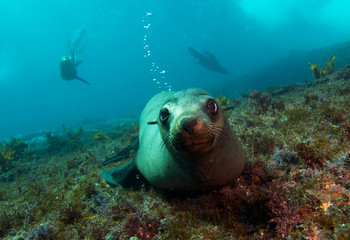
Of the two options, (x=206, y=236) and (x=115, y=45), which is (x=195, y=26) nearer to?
(x=115, y=45)

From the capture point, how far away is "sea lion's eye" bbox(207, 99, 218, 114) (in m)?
1.95

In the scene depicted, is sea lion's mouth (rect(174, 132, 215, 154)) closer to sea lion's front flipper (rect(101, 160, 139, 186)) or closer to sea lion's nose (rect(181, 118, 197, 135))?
sea lion's nose (rect(181, 118, 197, 135))

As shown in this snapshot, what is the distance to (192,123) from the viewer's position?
64.1 inches

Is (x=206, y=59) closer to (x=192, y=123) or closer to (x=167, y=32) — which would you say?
(x=192, y=123)

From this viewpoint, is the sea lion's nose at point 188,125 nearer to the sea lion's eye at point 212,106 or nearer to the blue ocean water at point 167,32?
the sea lion's eye at point 212,106

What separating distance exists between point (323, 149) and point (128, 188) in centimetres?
285

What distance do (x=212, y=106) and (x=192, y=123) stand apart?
0.45 metres

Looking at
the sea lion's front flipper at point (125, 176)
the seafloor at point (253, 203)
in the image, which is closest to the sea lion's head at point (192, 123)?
the seafloor at point (253, 203)

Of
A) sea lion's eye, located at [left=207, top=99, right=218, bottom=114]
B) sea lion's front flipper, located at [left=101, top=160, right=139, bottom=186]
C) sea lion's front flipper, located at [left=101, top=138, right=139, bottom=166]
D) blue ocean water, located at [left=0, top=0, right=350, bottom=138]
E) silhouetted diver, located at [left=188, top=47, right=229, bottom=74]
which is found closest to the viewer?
sea lion's eye, located at [left=207, top=99, right=218, bottom=114]

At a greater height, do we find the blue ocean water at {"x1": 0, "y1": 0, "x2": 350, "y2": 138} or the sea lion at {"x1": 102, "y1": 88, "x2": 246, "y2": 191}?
the blue ocean water at {"x1": 0, "y1": 0, "x2": 350, "y2": 138}

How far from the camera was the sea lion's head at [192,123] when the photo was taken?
1655 mm

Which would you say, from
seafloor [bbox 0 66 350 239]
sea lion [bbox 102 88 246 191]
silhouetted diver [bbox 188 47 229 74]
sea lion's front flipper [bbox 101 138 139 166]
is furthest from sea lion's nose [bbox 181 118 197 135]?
silhouetted diver [bbox 188 47 229 74]

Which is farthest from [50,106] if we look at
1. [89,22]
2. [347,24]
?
[347,24]

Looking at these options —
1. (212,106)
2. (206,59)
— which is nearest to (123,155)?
(212,106)
